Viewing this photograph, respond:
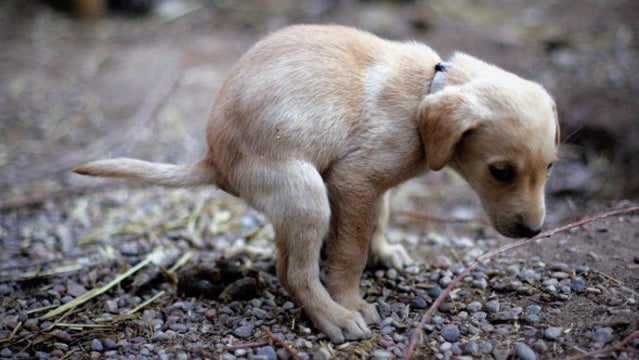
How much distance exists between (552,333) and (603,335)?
234 mm

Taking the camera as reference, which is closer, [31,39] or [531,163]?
[531,163]

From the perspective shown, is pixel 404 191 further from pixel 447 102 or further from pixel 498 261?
pixel 447 102

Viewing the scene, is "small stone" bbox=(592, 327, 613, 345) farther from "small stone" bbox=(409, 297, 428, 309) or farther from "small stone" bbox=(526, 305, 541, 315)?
"small stone" bbox=(409, 297, 428, 309)

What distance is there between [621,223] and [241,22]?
22.4ft

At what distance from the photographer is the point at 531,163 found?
10.2 feet

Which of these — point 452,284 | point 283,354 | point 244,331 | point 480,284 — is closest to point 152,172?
point 244,331

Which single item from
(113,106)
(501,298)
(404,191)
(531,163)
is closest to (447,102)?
(531,163)

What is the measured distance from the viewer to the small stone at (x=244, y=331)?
330 centimetres

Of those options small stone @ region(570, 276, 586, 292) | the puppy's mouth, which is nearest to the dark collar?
the puppy's mouth

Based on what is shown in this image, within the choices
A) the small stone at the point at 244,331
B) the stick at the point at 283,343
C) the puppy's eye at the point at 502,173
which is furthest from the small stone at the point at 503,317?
the small stone at the point at 244,331

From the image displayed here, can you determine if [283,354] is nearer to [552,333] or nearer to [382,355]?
[382,355]

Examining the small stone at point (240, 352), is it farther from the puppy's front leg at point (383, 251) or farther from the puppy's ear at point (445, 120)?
the puppy's ear at point (445, 120)

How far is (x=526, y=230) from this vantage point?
3.22 m

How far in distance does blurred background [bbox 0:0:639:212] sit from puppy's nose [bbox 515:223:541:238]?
228 cm
